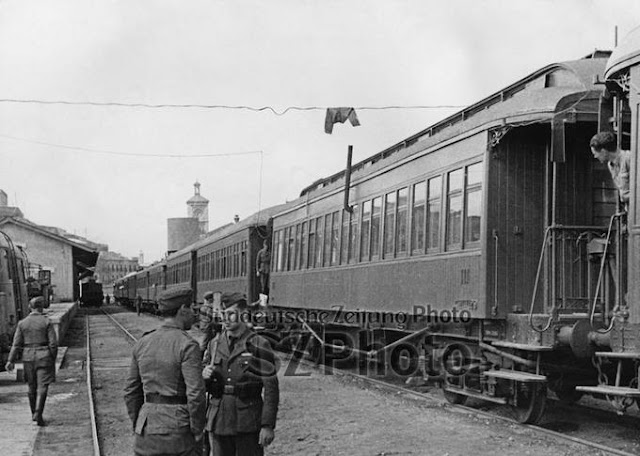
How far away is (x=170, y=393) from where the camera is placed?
5.19m

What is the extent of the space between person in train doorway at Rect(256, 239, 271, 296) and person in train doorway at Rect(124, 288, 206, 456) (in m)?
15.9

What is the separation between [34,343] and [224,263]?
590 inches

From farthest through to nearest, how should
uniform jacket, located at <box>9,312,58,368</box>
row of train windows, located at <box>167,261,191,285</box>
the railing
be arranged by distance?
row of train windows, located at <box>167,261,191,285</box> < uniform jacket, located at <box>9,312,58,368</box> < the railing

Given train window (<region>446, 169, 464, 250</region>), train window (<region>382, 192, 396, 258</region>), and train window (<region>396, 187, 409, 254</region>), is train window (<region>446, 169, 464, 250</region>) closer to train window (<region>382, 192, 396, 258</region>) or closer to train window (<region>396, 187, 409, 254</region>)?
train window (<region>396, 187, 409, 254</region>)

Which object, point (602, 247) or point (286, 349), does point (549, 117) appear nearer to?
point (602, 247)

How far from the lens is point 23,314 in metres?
16.9

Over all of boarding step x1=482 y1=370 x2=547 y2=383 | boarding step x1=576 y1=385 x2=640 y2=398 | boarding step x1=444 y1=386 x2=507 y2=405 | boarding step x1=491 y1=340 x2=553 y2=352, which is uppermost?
boarding step x1=491 y1=340 x2=553 y2=352

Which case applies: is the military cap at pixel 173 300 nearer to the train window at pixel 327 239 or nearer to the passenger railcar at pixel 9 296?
the passenger railcar at pixel 9 296

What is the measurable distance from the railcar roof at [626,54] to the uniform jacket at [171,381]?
4.45m

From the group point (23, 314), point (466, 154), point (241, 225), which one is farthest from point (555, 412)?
point (241, 225)

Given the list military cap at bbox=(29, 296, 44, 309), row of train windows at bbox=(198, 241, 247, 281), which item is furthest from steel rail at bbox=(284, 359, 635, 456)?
row of train windows at bbox=(198, 241, 247, 281)

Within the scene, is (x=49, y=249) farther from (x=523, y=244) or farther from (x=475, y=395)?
(x=523, y=244)

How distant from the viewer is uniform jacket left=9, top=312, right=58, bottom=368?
1070cm

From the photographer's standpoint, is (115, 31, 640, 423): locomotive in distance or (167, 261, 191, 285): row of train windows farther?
(167, 261, 191, 285): row of train windows
